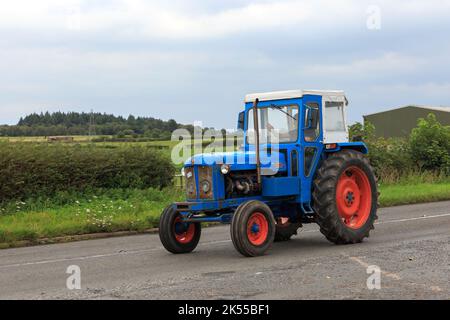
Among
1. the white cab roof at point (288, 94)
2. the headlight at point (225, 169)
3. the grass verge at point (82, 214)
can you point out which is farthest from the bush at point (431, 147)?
the headlight at point (225, 169)

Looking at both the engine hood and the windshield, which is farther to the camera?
the windshield

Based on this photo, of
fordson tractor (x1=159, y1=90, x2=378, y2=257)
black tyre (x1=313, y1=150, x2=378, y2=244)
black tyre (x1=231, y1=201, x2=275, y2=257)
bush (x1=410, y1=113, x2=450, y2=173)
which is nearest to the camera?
black tyre (x1=231, y1=201, x2=275, y2=257)

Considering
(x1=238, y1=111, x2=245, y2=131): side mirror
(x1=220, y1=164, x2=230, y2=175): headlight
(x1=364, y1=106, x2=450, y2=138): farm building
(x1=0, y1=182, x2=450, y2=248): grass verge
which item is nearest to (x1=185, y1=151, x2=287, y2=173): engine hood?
(x1=220, y1=164, x2=230, y2=175): headlight

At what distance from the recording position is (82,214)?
58.3 ft

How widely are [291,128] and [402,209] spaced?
904 cm

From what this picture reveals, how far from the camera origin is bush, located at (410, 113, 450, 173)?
103ft

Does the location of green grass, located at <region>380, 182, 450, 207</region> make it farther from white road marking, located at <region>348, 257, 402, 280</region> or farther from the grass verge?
white road marking, located at <region>348, 257, 402, 280</region>

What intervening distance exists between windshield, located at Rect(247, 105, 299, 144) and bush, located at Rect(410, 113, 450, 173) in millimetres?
19313

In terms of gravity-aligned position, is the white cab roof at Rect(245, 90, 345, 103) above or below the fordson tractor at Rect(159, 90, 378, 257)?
above

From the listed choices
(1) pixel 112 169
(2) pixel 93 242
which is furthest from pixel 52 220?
(1) pixel 112 169

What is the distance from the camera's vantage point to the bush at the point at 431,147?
31.5 meters

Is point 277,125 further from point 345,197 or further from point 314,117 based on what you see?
point 345,197

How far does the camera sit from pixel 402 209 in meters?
21.1

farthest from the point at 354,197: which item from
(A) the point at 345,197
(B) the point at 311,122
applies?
(B) the point at 311,122
